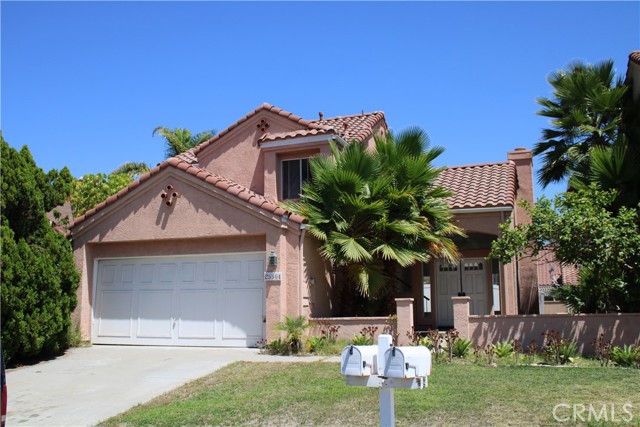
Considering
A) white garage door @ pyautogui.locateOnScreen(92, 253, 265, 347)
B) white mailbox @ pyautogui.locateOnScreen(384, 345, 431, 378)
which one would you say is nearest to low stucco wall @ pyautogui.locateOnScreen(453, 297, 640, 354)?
white garage door @ pyautogui.locateOnScreen(92, 253, 265, 347)

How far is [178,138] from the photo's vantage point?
35.1m

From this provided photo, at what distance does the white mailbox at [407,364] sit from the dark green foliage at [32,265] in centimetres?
1022

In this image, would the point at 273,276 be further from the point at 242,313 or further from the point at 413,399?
the point at 413,399

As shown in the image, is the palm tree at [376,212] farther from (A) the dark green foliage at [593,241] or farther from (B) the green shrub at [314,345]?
(A) the dark green foliage at [593,241]

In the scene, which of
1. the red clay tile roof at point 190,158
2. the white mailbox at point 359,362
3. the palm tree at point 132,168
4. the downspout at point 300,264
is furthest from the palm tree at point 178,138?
the white mailbox at point 359,362

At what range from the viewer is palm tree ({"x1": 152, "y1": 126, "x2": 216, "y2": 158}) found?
3441cm

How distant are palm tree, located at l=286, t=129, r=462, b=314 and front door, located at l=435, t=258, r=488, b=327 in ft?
13.9

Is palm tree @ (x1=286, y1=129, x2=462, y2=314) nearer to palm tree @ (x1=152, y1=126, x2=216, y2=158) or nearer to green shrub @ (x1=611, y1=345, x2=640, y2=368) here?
green shrub @ (x1=611, y1=345, x2=640, y2=368)

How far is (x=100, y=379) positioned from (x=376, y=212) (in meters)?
7.14

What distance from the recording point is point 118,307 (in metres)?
16.2

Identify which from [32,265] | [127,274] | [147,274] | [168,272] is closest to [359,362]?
[32,265]

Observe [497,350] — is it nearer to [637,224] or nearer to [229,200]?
[637,224]

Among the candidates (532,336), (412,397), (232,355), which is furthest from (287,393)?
(532,336)

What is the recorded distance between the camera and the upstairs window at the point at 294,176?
1799 cm
